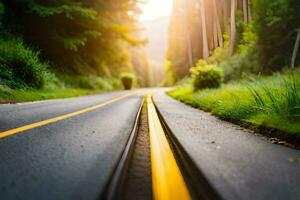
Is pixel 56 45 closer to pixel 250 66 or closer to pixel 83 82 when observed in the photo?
pixel 83 82

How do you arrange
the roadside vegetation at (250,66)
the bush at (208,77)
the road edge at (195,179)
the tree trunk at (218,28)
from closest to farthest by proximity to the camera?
the road edge at (195,179) → the roadside vegetation at (250,66) → the tree trunk at (218,28) → the bush at (208,77)

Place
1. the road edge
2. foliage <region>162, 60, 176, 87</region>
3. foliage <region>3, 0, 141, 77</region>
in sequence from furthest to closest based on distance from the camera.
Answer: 1. foliage <region>162, 60, 176, 87</region>
2. foliage <region>3, 0, 141, 77</region>
3. the road edge

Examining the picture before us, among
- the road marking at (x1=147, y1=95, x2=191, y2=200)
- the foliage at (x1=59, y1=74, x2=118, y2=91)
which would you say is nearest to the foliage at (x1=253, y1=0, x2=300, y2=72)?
the foliage at (x1=59, y1=74, x2=118, y2=91)

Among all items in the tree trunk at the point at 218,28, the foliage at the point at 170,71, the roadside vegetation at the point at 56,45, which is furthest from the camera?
the foliage at the point at 170,71

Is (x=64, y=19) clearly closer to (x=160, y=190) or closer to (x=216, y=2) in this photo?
(x=216, y=2)

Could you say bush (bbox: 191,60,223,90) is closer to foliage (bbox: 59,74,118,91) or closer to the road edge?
foliage (bbox: 59,74,118,91)

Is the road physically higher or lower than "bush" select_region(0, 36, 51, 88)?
lower

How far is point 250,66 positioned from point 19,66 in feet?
35.7

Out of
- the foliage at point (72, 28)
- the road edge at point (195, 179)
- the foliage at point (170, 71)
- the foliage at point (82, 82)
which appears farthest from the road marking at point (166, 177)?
the foliage at point (170, 71)

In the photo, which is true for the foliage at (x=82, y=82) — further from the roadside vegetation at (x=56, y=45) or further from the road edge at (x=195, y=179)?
the road edge at (x=195, y=179)

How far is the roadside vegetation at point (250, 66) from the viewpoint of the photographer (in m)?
4.16

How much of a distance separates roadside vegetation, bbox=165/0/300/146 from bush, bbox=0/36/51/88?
626cm

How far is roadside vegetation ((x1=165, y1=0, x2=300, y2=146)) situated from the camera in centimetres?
416

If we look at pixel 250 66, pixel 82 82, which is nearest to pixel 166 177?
pixel 250 66
